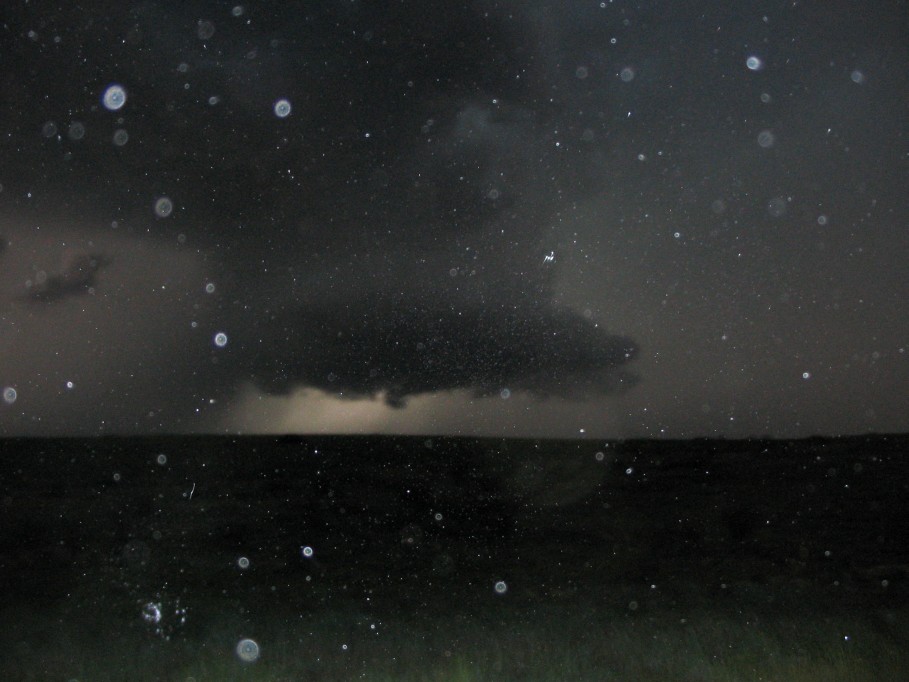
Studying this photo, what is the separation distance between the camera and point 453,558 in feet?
51.8

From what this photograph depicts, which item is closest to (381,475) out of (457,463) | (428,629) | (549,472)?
(457,463)

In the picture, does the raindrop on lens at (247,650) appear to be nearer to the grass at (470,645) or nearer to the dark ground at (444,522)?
the grass at (470,645)

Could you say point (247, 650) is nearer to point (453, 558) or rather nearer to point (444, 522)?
point (453, 558)

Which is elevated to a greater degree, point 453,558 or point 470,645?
point 453,558

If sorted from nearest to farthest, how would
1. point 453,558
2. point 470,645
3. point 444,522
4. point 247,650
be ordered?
point 247,650 < point 470,645 < point 453,558 < point 444,522

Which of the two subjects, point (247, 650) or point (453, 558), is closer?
point (247, 650)

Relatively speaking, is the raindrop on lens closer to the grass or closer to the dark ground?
the grass

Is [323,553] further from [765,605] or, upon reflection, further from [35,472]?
[35,472]

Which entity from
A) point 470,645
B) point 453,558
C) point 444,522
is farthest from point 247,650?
point 444,522

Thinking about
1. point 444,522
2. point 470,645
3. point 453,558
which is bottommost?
point 470,645

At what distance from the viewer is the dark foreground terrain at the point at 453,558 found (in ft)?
34.4

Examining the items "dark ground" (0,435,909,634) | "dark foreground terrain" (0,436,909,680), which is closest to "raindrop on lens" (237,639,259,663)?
"dark foreground terrain" (0,436,909,680)

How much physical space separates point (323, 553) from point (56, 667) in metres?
6.28

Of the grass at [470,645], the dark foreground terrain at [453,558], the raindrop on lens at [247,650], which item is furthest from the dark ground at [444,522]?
the raindrop on lens at [247,650]
